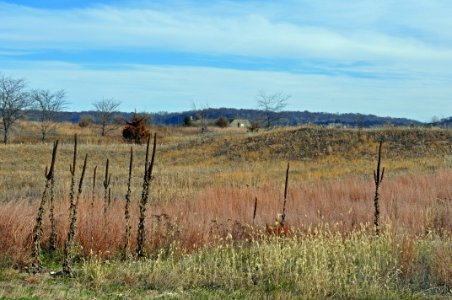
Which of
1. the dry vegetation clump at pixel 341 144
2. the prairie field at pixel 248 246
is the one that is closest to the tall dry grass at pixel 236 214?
the prairie field at pixel 248 246

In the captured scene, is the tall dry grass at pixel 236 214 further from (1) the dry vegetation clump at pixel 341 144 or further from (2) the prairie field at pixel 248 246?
(1) the dry vegetation clump at pixel 341 144

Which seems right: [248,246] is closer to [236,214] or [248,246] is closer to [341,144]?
[236,214]

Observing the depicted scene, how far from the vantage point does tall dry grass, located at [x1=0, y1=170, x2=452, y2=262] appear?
9.57m

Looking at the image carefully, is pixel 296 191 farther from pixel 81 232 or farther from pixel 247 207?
pixel 81 232

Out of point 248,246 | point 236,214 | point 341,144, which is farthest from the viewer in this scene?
point 341,144

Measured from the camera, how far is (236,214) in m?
13.1

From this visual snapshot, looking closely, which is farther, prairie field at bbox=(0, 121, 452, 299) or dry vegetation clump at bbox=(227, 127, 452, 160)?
dry vegetation clump at bbox=(227, 127, 452, 160)

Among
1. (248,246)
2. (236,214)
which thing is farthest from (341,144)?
(248,246)

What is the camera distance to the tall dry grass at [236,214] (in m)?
9.57

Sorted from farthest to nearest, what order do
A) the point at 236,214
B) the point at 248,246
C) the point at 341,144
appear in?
the point at 341,144 → the point at 236,214 → the point at 248,246

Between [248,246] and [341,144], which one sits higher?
[341,144]

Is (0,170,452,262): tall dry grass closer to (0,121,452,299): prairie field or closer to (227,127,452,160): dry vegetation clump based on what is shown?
(0,121,452,299): prairie field

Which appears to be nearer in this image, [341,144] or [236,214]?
[236,214]

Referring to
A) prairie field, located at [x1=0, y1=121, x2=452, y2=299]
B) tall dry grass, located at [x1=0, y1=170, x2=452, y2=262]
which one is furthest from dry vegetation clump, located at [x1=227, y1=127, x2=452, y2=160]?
prairie field, located at [x1=0, y1=121, x2=452, y2=299]
